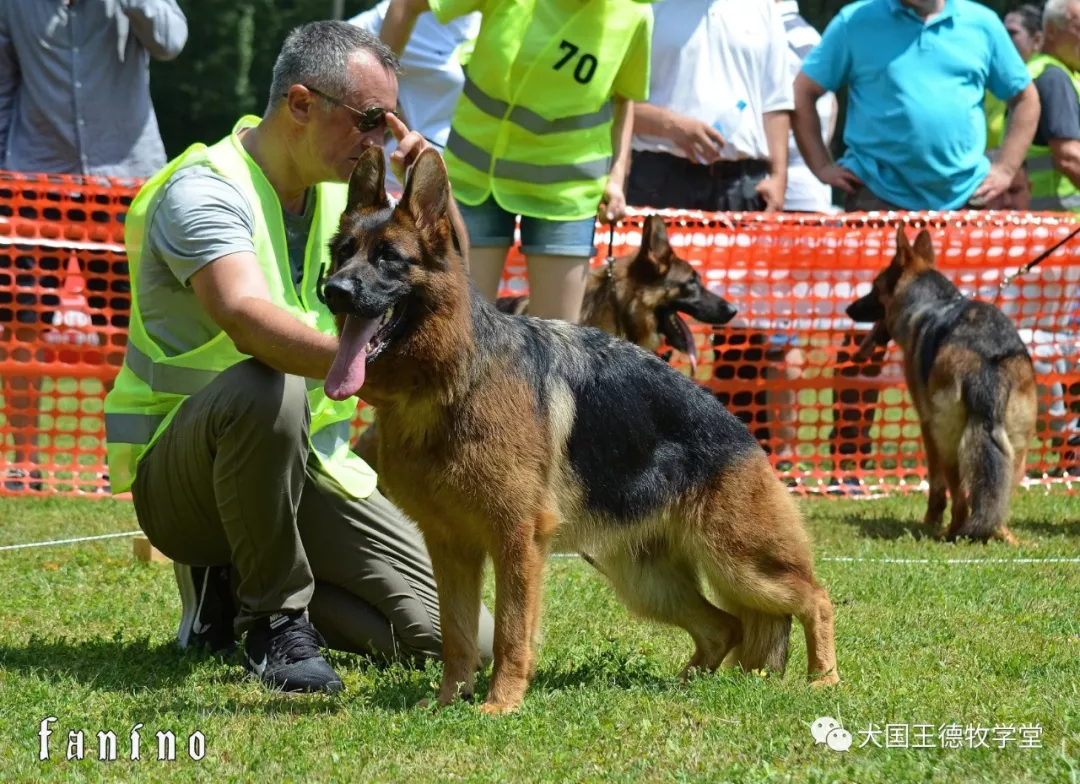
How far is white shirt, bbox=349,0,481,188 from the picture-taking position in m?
8.84

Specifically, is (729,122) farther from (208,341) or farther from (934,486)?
(208,341)

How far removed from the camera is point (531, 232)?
6328 mm

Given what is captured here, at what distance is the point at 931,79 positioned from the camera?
28.1ft

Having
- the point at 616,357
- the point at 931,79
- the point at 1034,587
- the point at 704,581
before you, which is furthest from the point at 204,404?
the point at 931,79

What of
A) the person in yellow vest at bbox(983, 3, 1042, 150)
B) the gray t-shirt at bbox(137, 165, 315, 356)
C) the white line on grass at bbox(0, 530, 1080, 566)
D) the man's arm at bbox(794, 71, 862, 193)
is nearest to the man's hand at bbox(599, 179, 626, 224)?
the white line on grass at bbox(0, 530, 1080, 566)

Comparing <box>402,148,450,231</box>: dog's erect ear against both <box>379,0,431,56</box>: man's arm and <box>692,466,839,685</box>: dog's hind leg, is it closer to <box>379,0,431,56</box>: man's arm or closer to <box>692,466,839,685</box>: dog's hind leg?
<box>692,466,839,685</box>: dog's hind leg

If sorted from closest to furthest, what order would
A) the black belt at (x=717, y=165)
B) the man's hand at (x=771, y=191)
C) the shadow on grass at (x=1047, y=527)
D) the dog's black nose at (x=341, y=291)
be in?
the dog's black nose at (x=341, y=291) < the shadow on grass at (x=1047, y=527) < the black belt at (x=717, y=165) < the man's hand at (x=771, y=191)

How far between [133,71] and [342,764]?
566 centimetres

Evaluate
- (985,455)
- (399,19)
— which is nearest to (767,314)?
(985,455)

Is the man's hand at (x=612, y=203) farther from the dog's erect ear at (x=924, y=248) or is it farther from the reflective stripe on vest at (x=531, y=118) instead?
the dog's erect ear at (x=924, y=248)

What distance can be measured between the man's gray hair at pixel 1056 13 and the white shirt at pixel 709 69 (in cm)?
261

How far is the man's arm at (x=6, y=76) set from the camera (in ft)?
25.8

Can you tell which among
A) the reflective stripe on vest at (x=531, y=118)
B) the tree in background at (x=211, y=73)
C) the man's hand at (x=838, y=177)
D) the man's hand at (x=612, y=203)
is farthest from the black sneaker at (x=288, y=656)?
the tree in background at (x=211, y=73)

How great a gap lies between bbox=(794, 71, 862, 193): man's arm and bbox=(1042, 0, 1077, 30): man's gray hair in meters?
2.07
